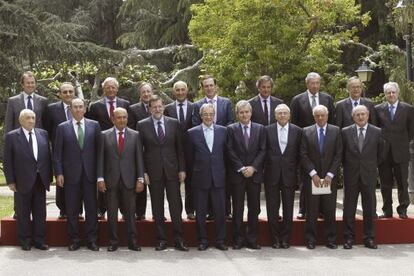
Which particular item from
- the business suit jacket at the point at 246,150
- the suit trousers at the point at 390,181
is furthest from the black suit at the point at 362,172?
the business suit jacket at the point at 246,150

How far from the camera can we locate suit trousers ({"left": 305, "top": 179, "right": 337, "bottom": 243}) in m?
9.72

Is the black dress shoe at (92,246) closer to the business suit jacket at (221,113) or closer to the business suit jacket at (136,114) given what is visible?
the business suit jacket at (136,114)

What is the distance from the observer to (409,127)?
409 inches

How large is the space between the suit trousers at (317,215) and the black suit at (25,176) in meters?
3.37

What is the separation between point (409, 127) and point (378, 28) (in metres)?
18.9

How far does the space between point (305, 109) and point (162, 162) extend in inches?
86.6

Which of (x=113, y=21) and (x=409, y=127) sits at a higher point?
(x=113, y=21)

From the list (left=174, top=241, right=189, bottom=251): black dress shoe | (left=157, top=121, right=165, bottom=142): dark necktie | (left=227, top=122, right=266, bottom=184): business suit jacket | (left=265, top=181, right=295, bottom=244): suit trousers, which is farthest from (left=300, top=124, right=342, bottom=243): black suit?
(left=157, top=121, right=165, bottom=142): dark necktie

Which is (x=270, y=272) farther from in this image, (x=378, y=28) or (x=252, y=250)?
(x=378, y=28)

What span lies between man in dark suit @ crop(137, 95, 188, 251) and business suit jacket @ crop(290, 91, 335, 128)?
1820 millimetres

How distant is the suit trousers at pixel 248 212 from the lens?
970 cm

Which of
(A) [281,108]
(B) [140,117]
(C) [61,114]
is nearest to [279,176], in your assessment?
(A) [281,108]

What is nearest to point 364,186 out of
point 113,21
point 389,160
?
point 389,160

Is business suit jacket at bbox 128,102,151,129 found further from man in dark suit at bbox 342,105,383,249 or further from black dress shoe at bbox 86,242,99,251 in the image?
man in dark suit at bbox 342,105,383,249
